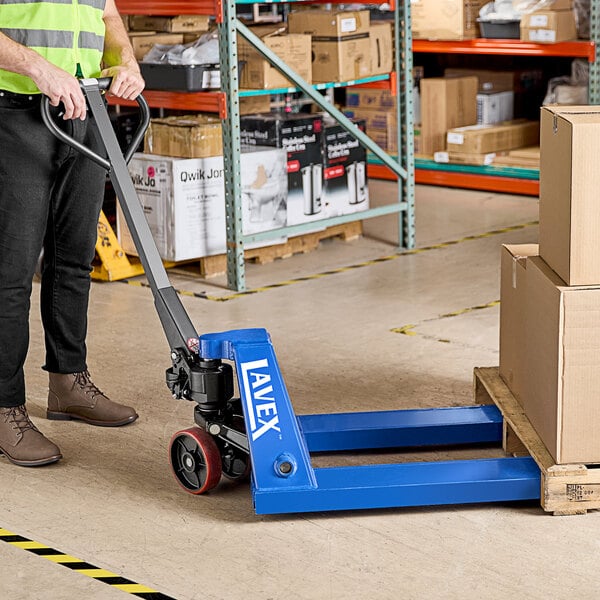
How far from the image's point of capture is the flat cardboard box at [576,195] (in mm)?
3311

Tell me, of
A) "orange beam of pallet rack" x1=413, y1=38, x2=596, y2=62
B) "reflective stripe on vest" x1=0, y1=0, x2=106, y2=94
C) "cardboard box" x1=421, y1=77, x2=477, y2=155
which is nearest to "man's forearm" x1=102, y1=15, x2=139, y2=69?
"reflective stripe on vest" x1=0, y1=0, x2=106, y2=94

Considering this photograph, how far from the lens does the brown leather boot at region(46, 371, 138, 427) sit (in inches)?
172

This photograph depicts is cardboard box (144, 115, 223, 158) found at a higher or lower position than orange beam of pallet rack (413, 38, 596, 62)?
lower

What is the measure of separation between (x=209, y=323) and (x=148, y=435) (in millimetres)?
1597

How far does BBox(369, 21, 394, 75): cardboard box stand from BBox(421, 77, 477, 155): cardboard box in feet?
7.25

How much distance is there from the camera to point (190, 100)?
648 cm

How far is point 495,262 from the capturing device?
23.0 feet

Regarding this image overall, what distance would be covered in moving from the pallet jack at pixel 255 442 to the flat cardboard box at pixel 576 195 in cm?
65

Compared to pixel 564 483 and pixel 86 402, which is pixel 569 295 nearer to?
pixel 564 483

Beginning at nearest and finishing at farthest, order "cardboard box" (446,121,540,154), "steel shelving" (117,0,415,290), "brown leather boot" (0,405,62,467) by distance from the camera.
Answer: "brown leather boot" (0,405,62,467) → "steel shelving" (117,0,415,290) → "cardboard box" (446,121,540,154)

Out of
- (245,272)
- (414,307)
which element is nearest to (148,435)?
(414,307)

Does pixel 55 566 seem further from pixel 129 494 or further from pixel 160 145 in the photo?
pixel 160 145

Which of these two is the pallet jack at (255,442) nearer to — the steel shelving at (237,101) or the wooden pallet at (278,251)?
the steel shelving at (237,101)

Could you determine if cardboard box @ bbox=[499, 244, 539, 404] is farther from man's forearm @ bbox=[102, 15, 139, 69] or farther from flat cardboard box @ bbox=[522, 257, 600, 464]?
man's forearm @ bbox=[102, 15, 139, 69]
